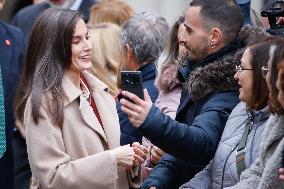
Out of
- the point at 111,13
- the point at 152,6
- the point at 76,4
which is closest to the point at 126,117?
the point at 111,13

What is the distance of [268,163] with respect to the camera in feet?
16.1

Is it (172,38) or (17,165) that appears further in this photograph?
(17,165)

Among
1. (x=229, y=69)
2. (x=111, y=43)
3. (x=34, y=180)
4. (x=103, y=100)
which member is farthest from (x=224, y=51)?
(x=111, y=43)

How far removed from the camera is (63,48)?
5938mm

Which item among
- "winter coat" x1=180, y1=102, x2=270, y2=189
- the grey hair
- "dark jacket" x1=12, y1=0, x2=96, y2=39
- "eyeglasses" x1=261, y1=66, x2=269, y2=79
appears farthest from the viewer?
"dark jacket" x1=12, y1=0, x2=96, y2=39

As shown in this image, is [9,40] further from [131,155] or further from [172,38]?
[131,155]

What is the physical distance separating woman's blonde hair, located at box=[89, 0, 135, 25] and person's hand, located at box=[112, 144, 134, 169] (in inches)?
129

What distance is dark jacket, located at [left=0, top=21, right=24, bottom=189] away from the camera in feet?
22.3

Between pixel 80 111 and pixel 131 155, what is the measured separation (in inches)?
14.4

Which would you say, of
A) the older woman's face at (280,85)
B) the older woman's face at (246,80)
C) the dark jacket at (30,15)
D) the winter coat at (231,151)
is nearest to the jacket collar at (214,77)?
the winter coat at (231,151)

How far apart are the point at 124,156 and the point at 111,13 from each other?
342 cm

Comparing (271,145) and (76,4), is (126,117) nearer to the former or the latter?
(271,145)

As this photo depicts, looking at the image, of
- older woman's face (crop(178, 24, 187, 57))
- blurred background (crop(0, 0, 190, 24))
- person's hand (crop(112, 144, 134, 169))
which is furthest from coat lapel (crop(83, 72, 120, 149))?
blurred background (crop(0, 0, 190, 24))

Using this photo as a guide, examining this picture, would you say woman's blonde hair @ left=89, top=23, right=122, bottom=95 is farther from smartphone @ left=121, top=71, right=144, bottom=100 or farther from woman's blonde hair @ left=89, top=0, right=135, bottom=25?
smartphone @ left=121, top=71, right=144, bottom=100
